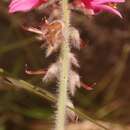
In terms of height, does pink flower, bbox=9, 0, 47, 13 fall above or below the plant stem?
above

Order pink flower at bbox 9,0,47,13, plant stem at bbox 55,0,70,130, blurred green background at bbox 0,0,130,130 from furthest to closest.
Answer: blurred green background at bbox 0,0,130,130 < pink flower at bbox 9,0,47,13 < plant stem at bbox 55,0,70,130

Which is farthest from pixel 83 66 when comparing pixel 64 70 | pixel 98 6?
pixel 64 70

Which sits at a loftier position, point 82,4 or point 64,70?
point 82,4

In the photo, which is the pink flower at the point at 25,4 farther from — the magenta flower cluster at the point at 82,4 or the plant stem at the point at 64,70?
the plant stem at the point at 64,70

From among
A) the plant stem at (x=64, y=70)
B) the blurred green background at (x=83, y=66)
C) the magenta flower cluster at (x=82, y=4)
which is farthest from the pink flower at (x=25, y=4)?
the blurred green background at (x=83, y=66)

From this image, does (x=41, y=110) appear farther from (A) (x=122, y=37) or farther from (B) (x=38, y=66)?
(A) (x=122, y=37)

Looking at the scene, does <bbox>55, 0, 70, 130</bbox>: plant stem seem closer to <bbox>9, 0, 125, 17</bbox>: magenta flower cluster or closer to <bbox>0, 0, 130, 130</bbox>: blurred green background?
<bbox>9, 0, 125, 17</bbox>: magenta flower cluster

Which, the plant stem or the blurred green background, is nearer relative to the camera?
the plant stem

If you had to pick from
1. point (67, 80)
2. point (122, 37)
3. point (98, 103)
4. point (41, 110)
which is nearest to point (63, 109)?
point (67, 80)

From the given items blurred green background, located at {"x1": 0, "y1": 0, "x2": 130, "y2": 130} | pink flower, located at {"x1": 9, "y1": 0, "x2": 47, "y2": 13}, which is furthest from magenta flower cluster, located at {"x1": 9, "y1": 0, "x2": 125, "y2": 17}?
blurred green background, located at {"x1": 0, "y1": 0, "x2": 130, "y2": 130}

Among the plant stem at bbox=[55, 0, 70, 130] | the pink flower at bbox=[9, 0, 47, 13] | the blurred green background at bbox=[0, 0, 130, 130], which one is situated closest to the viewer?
the plant stem at bbox=[55, 0, 70, 130]

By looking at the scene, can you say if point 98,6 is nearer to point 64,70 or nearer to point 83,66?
point 64,70
